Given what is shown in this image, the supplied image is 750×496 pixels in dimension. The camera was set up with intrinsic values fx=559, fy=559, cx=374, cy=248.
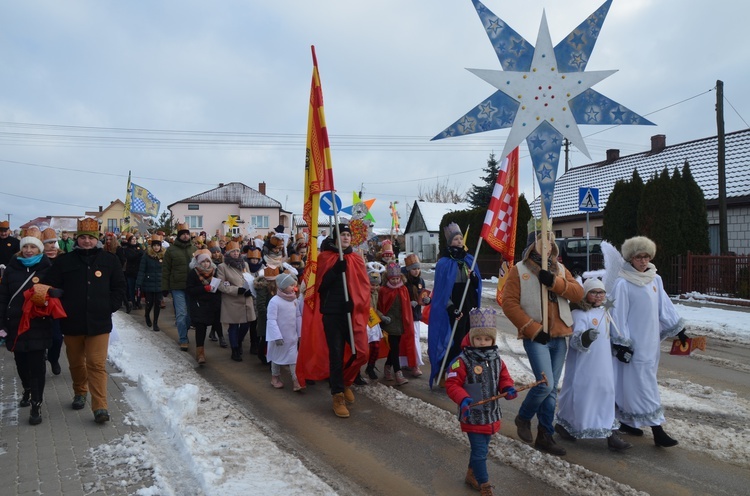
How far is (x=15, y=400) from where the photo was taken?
20.0ft

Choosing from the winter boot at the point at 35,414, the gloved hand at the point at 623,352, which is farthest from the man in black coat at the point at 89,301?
the gloved hand at the point at 623,352

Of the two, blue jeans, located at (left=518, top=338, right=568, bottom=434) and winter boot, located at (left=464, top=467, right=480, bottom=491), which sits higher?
blue jeans, located at (left=518, top=338, right=568, bottom=434)

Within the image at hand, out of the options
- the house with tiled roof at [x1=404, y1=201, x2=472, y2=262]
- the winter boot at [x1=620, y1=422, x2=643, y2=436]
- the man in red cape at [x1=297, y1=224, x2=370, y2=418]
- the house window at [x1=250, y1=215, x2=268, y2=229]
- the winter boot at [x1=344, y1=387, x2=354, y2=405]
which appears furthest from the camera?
the house window at [x1=250, y1=215, x2=268, y2=229]

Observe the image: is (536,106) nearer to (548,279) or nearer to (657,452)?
(548,279)

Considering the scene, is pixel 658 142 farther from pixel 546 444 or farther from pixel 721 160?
pixel 546 444

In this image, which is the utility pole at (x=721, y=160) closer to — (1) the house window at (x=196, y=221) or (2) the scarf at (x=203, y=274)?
(2) the scarf at (x=203, y=274)

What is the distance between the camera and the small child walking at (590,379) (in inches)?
195

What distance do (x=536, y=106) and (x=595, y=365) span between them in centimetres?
244

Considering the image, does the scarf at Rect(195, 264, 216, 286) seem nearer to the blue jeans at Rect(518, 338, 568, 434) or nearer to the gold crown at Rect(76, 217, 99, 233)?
the gold crown at Rect(76, 217, 99, 233)

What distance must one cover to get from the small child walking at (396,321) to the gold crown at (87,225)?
3578 millimetres

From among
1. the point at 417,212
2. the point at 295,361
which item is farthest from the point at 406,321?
the point at 417,212

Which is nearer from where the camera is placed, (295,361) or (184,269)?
(295,361)

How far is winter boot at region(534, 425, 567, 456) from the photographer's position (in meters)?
4.78

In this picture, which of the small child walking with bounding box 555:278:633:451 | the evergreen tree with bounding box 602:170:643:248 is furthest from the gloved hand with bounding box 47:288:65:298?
the evergreen tree with bounding box 602:170:643:248
